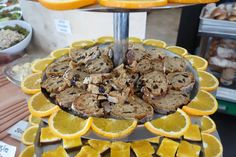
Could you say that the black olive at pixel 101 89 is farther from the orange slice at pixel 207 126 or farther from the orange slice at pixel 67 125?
the orange slice at pixel 207 126

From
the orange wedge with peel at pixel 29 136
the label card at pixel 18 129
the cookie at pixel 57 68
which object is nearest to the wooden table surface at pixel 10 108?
the label card at pixel 18 129

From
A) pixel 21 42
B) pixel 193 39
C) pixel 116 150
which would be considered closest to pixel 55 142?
pixel 116 150

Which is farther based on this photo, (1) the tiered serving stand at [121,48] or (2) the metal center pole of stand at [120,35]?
(2) the metal center pole of stand at [120,35]

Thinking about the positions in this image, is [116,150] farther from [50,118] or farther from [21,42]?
[21,42]

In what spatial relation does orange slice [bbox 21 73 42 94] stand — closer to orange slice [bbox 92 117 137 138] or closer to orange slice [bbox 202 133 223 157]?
orange slice [bbox 92 117 137 138]

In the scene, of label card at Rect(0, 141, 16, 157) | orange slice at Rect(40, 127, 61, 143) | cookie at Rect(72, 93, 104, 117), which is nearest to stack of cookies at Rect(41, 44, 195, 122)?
cookie at Rect(72, 93, 104, 117)

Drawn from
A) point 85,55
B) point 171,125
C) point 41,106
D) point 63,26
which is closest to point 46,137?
point 41,106
